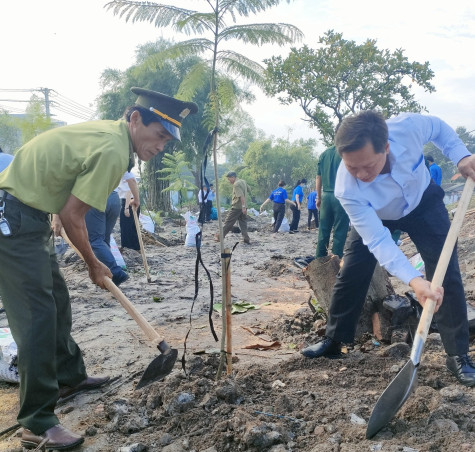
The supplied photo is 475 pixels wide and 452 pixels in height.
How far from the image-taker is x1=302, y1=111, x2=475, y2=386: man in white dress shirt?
98.8 inches

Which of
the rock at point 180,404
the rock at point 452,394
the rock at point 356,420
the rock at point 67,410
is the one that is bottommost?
the rock at point 67,410

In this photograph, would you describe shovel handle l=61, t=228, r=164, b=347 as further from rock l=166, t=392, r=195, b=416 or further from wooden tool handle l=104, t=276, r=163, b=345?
rock l=166, t=392, r=195, b=416

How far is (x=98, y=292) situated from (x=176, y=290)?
1014 mm

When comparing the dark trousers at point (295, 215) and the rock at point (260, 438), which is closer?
the rock at point (260, 438)

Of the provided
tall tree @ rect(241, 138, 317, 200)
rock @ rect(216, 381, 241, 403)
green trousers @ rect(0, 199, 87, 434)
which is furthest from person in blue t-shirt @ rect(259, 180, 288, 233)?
tall tree @ rect(241, 138, 317, 200)

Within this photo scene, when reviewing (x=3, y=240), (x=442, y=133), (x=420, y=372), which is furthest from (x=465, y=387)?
(x=3, y=240)

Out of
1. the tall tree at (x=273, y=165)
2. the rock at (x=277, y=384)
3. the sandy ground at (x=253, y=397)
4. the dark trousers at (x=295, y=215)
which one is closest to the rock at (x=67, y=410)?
the sandy ground at (x=253, y=397)

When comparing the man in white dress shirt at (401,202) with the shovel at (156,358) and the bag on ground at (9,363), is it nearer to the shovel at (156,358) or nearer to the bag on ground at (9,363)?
the shovel at (156,358)

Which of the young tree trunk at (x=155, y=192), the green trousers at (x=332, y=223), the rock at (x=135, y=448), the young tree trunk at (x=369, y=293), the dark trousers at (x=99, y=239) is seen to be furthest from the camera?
the young tree trunk at (x=155, y=192)

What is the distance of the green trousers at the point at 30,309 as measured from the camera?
2.36 meters

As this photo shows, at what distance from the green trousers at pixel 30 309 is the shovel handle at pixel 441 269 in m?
1.84

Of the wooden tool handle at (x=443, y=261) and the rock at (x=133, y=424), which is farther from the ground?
the wooden tool handle at (x=443, y=261)

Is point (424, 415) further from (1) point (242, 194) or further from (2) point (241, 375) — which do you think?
(1) point (242, 194)

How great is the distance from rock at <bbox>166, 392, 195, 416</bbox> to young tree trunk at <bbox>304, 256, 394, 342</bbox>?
1661 mm
